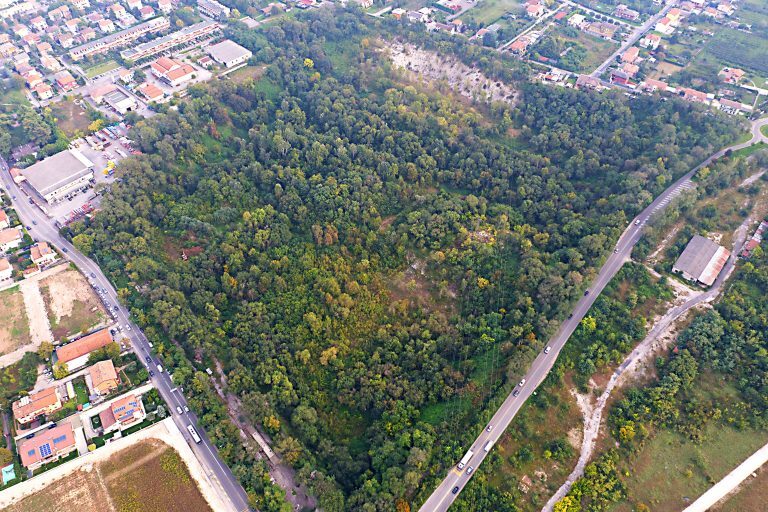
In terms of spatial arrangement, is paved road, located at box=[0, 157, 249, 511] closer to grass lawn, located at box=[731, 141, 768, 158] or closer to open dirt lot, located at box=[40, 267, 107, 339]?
open dirt lot, located at box=[40, 267, 107, 339]

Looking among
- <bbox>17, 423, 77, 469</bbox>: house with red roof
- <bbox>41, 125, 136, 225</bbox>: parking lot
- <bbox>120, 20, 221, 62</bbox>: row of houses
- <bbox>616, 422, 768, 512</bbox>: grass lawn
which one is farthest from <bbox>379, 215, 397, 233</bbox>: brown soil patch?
<bbox>120, 20, 221, 62</bbox>: row of houses

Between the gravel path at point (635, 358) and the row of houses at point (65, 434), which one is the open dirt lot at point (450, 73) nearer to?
the gravel path at point (635, 358)

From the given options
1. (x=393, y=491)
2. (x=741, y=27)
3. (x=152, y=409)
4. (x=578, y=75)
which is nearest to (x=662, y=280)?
(x=393, y=491)

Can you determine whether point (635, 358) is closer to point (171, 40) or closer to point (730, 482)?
point (730, 482)

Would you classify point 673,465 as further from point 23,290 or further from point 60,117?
point 60,117

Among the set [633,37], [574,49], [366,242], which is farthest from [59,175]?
[633,37]

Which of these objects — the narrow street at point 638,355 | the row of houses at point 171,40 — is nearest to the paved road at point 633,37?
the narrow street at point 638,355
